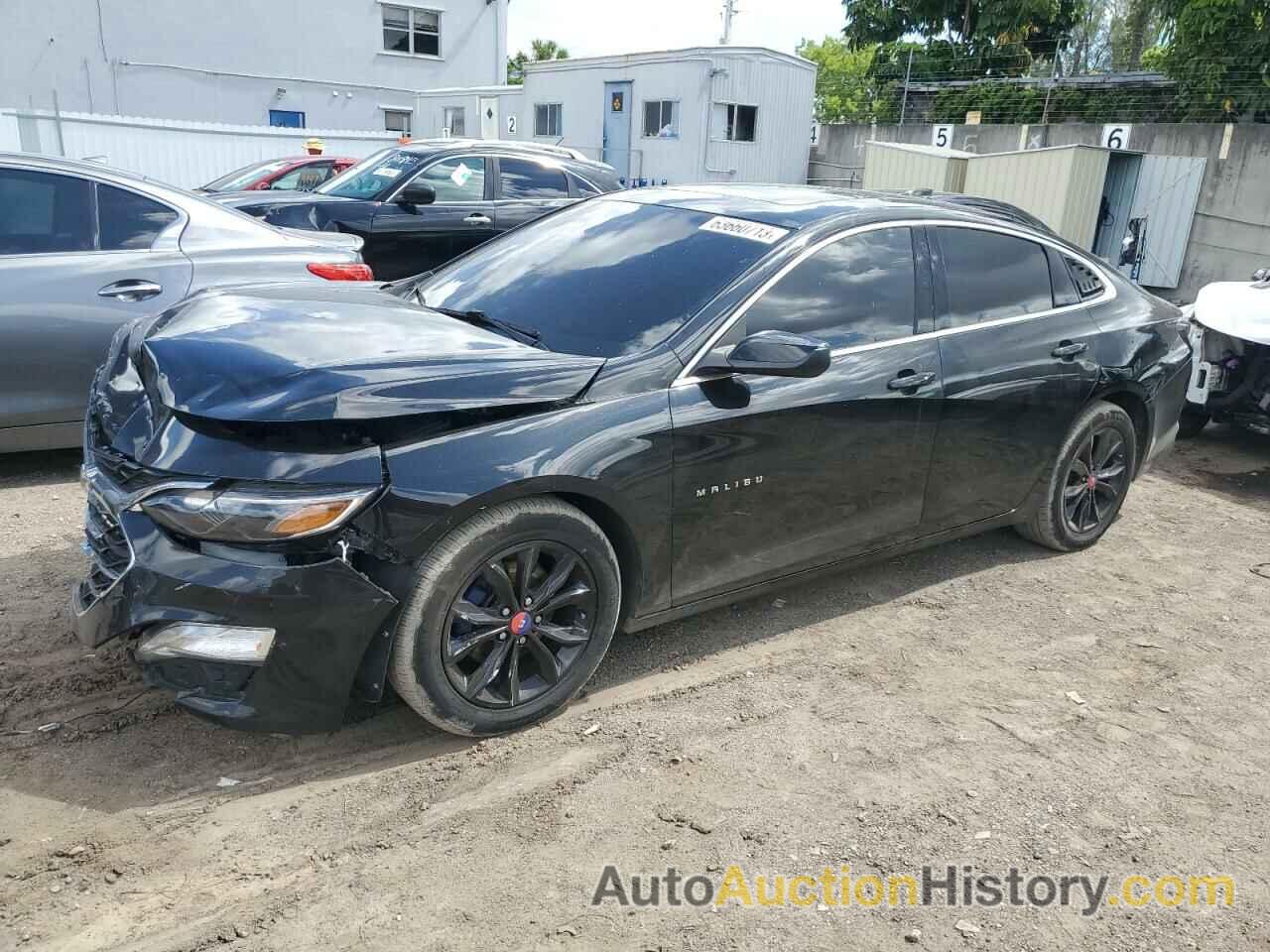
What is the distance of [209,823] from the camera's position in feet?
9.43

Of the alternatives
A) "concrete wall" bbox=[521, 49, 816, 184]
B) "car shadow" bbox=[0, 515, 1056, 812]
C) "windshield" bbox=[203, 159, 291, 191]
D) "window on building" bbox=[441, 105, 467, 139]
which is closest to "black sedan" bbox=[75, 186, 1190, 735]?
"car shadow" bbox=[0, 515, 1056, 812]

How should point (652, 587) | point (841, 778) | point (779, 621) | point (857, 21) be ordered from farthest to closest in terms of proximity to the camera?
point (857, 21), point (779, 621), point (652, 587), point (841, 778)

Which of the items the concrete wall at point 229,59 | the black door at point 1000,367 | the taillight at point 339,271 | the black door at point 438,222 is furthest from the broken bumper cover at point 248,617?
the concrete wall at point 229,59

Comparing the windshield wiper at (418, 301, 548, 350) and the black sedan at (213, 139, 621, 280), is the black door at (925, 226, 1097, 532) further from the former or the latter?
the black sedan at (213, 139, 621, 280)

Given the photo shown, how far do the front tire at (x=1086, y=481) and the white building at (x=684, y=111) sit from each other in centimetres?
1772

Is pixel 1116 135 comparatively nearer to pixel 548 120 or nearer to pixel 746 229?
pixel 548 120

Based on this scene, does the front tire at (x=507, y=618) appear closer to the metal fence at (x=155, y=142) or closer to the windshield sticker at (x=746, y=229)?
the windshield sticker at (x=746, y=229)

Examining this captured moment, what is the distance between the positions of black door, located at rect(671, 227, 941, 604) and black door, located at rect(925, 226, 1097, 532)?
14 cm

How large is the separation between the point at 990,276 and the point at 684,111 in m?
18.7

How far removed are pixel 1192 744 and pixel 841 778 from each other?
1.32 meters

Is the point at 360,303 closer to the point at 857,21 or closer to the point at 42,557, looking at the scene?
the point at 42,557

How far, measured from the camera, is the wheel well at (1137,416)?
5086mm

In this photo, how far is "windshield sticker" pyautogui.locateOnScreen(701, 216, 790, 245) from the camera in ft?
12.7

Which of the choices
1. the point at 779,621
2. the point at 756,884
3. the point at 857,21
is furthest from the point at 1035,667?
the point at 857,21
